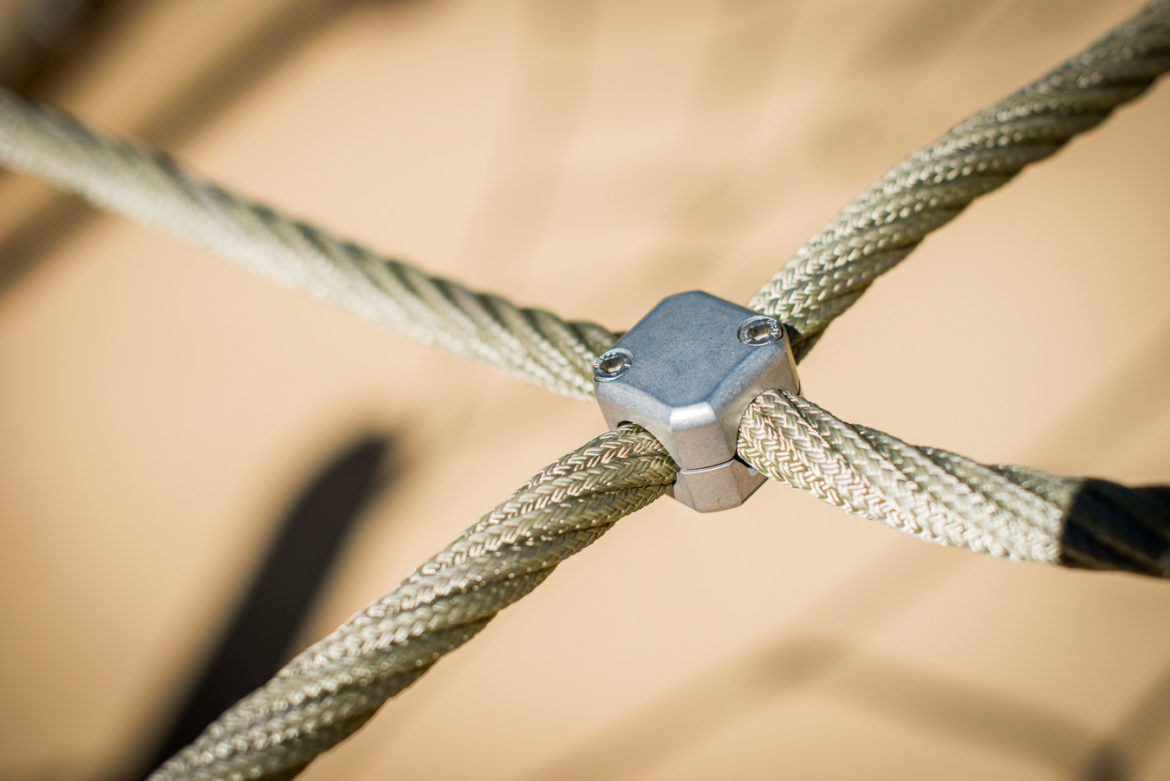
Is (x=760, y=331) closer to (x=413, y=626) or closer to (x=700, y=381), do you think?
(x=700, y=381)

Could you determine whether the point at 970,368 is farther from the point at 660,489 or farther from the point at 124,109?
the point at 124,109

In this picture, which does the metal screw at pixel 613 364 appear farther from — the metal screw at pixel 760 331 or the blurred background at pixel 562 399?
the blurred background at pixel 562 399

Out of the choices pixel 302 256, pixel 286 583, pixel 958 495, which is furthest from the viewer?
pixel 286 583

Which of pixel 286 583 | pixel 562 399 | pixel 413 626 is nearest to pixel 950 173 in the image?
pixel 413 626

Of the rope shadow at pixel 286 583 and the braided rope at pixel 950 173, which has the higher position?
the rope shadow at pixel 286 583

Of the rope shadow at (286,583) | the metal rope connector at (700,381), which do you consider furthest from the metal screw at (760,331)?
the rope shadow at (286,583)

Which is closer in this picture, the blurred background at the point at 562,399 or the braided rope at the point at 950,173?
the braided rope at the point at 950,173

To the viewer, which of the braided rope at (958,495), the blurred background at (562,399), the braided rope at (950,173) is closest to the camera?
the braided rope at (958,495)

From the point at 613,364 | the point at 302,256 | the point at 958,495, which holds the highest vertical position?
the point at 302,256

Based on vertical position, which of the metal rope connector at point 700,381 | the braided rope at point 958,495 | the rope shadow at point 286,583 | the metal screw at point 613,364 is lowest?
the braided rope at point 958,495
